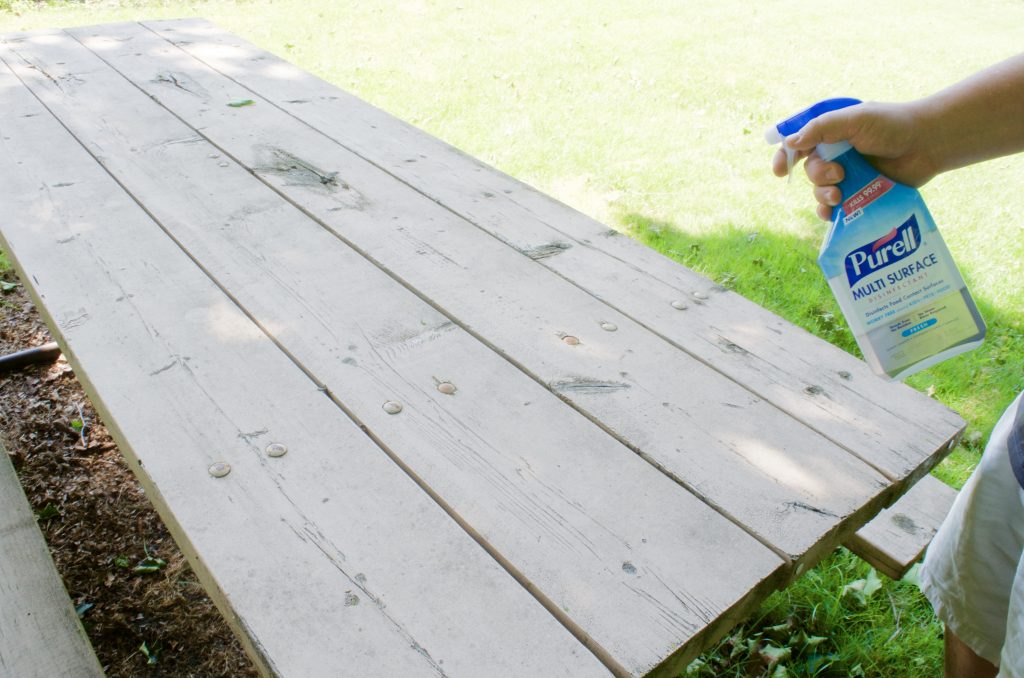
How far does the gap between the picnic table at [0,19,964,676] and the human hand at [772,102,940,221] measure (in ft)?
1.12

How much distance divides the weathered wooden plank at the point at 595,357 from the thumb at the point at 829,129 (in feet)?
1.34

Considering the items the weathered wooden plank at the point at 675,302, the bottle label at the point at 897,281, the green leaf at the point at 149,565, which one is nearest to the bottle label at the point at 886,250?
the bottle label at the point at 897,281

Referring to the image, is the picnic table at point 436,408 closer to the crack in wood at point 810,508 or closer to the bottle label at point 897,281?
the crack in wood at point 810,508

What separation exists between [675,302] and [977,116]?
0.60 m

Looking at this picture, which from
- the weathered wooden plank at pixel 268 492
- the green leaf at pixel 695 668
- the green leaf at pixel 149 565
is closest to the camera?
the weathered wooden plank at pixel 268 492

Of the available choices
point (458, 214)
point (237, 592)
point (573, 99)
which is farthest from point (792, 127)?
point (573, 99)

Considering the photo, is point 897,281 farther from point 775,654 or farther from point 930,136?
point 775,654

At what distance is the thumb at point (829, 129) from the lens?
1.28 metres

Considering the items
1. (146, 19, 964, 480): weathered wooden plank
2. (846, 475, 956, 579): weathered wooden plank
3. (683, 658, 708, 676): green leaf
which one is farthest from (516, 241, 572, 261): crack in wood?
(683, 658, 708, 676): green leaf

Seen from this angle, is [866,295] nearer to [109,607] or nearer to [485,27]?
[109,607]

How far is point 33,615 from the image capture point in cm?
140

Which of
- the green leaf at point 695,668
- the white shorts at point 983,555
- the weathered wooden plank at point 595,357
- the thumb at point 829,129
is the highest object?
the thumb at point 829,129

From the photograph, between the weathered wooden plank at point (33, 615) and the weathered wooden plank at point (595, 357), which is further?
the weathered wooden plank at point (33, 615)

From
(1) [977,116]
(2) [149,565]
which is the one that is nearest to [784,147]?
(1) [977,116]
